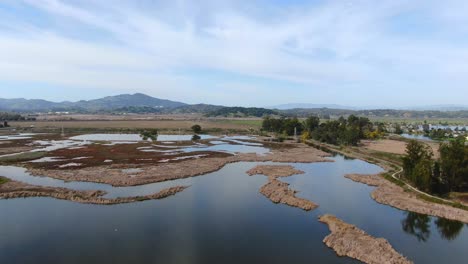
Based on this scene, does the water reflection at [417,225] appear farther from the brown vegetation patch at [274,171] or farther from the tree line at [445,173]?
the brown vegetation patch at [274,171]

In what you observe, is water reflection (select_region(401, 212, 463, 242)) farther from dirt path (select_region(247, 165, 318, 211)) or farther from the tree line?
dirt path (select_region(247, 165, 318, 211))

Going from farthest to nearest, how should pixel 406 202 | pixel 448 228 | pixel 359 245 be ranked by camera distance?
pixel 406 202, pixel 448 228, pixel 359 245

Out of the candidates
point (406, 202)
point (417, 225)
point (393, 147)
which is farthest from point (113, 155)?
point (393, 147)

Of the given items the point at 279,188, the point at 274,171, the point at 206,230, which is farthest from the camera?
the point at 274,171

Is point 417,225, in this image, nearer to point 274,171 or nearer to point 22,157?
point 274,171

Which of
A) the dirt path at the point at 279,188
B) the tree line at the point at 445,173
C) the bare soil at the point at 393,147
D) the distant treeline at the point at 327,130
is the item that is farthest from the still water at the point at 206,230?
the distant treeline at the point at 327,130

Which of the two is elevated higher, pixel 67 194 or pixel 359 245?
pixel 67 194
